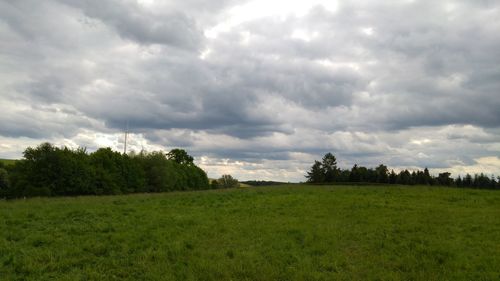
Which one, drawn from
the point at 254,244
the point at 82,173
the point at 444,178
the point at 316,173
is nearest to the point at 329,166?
the point at 316,173

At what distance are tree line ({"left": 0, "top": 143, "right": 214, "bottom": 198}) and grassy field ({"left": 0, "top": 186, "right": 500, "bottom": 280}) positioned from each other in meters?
36.8

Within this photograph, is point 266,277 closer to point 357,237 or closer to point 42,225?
point 357,237

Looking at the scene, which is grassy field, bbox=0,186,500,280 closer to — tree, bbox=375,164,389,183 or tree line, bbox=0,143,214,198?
tree line, bbox=0,143,214,198

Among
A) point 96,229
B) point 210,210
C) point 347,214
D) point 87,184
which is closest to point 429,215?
point 347,214

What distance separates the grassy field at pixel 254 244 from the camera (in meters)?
10.7

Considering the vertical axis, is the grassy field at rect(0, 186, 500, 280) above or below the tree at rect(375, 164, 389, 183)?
below

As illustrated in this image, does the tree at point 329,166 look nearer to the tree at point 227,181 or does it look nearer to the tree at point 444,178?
the tree at point 444,178

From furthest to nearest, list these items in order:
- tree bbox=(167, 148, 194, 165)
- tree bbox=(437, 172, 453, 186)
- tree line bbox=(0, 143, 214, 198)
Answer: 1. tree bbox=(167, 148, 194, 165)
2. tree bbox=(437, 172, 453, 186)
3. tree line bbox=(0, 143, 214, 198)

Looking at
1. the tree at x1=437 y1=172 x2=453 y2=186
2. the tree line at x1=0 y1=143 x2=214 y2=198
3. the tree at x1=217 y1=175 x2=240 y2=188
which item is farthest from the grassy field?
the tree at x1=217 y1=175 x2=240 y2=188

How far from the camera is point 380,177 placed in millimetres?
95375

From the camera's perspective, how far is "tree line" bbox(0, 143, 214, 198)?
5388 centimetres

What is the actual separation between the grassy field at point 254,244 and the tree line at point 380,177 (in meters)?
77.2

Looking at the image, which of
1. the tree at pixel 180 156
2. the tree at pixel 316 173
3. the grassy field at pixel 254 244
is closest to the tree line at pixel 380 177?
the tree at pixel 316 173

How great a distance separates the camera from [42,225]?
1622 centimetres
